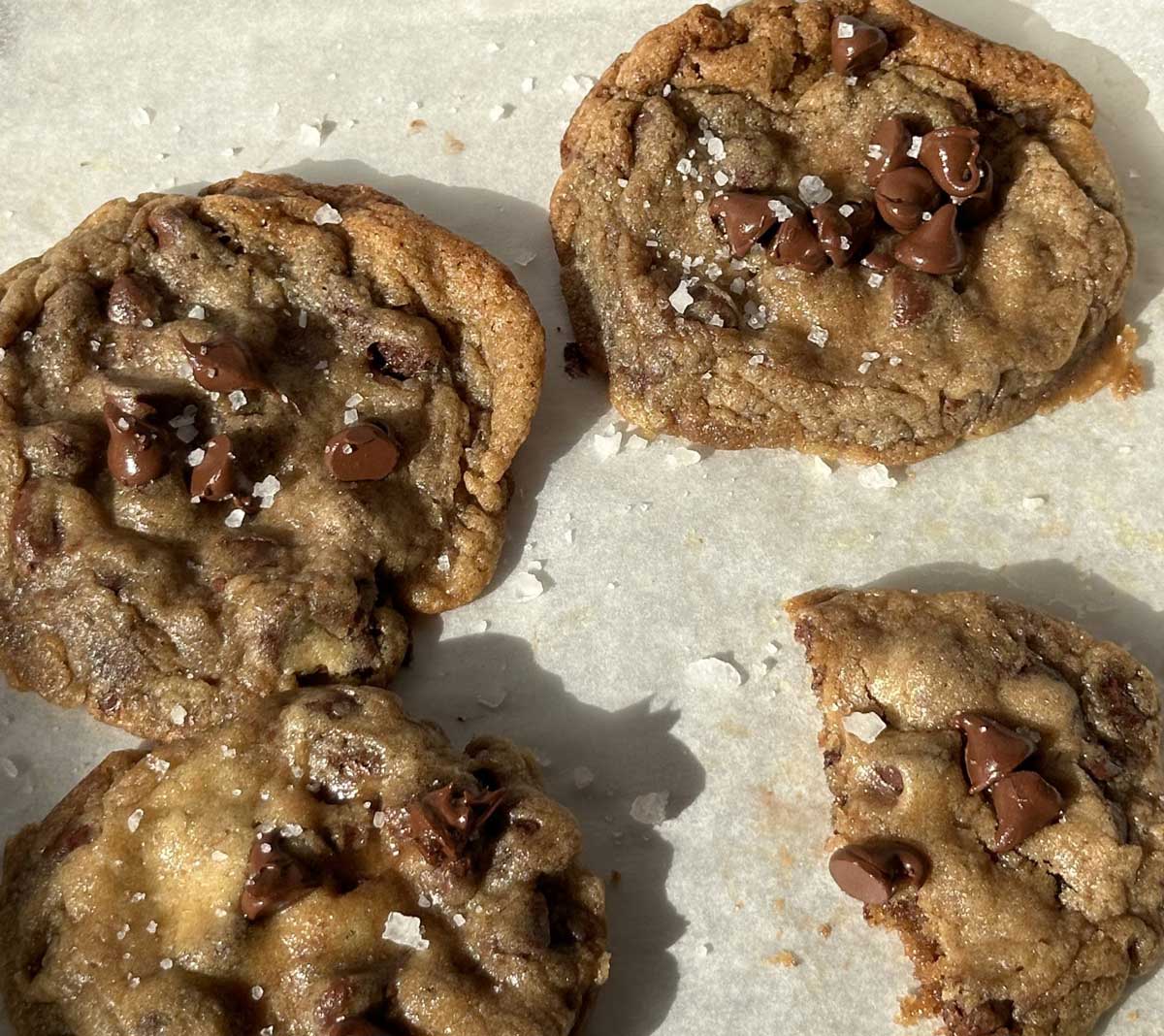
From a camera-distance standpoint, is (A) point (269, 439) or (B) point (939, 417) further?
(B) point (939, 417)

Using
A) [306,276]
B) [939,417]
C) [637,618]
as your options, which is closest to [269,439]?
[306,276]

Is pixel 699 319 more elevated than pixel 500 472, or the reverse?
pixel 699 319

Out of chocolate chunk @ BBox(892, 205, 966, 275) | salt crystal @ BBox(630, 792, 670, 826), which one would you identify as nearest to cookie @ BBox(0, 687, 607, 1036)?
salt crystal @ BBox(630, 792, 670, 826)

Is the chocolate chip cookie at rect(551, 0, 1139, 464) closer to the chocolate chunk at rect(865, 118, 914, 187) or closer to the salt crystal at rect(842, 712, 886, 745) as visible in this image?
the chocolate chunk at rect(865, 118, 914, 187)

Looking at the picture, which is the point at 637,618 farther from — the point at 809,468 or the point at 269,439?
the point at 269,439

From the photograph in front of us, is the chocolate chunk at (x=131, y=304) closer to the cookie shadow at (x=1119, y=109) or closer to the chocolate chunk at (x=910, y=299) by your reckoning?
the chocolate chunk at (x=910, y=299)

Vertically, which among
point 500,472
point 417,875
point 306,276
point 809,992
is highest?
point 306,276

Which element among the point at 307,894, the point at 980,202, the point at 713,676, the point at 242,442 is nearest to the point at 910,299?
the point at 980,202
